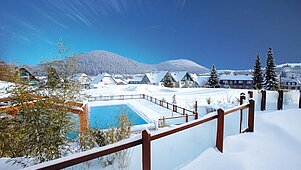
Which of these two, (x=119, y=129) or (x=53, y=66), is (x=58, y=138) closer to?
(x=119, y=129)

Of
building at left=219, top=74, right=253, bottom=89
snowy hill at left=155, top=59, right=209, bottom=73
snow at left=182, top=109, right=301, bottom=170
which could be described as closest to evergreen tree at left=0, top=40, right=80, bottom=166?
snow at left=182, top=109, right=301, bottom=170

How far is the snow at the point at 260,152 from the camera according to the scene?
2.51 meters

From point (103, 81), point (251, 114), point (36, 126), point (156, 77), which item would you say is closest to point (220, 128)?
point (251, 114)

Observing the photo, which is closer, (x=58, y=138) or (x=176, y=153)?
(x=58, y=138)

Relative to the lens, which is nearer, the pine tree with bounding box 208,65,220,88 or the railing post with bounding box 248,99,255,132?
the railing post with bounding box 248,99,255,132

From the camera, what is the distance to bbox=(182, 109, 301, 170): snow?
2508 mm

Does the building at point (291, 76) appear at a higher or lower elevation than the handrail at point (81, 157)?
higher

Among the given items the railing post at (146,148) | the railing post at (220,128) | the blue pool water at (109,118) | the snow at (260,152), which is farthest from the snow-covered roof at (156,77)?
the railing post at (146,148)

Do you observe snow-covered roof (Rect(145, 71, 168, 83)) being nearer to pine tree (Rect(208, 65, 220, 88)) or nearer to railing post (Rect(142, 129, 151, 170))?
pine tree (Rect(208, 65, 220, 88))

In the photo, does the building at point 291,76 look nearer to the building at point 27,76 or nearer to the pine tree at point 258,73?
the pine tree at point 258,73

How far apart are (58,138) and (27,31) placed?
37.8 ft

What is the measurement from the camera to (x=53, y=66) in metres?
3.60

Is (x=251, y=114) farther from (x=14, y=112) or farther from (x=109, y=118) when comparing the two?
(x=109, y=118)

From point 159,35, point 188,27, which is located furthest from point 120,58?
point 188,27
